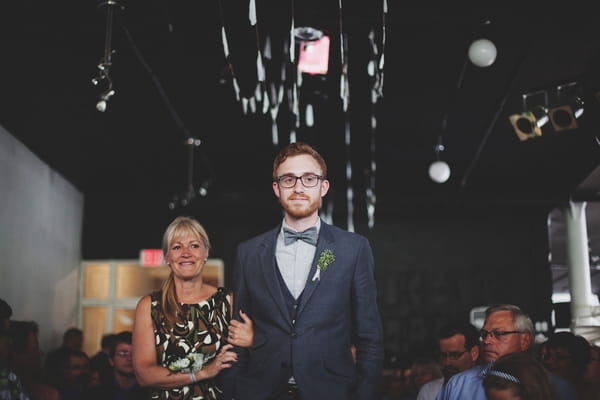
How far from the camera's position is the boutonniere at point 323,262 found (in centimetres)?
225

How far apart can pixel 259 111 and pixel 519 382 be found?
574 centimetres

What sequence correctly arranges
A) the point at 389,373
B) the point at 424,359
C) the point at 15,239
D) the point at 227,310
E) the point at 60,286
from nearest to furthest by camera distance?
the point at 227,310 < the point at 424,359 < the point at 389,373 < the point at 15,239 < the point at 60,286

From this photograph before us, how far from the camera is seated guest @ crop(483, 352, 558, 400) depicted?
261cm

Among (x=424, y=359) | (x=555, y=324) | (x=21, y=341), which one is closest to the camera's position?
(x=21, y=341)

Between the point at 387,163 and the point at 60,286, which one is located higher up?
the point at 387,163

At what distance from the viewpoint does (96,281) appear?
441 inches

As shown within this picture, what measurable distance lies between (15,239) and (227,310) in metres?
5.99

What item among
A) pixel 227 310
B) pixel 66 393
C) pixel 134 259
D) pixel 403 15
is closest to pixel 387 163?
pixel 134 259

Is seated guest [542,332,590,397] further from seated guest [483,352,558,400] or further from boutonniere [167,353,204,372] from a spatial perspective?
boutonniere [167,353,204,372]

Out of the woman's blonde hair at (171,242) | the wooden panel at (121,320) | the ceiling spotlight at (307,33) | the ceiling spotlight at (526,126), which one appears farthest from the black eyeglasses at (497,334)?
the wooden panel at (121,320)

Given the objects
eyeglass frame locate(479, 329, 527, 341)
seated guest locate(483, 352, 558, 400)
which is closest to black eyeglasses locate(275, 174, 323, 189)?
seated guest locate(483, 352, 558, 400)

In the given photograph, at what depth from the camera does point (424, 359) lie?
609 cm

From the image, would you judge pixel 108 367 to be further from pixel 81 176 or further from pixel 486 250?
pixel 486 250

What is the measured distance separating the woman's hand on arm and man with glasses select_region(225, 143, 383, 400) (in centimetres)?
2
